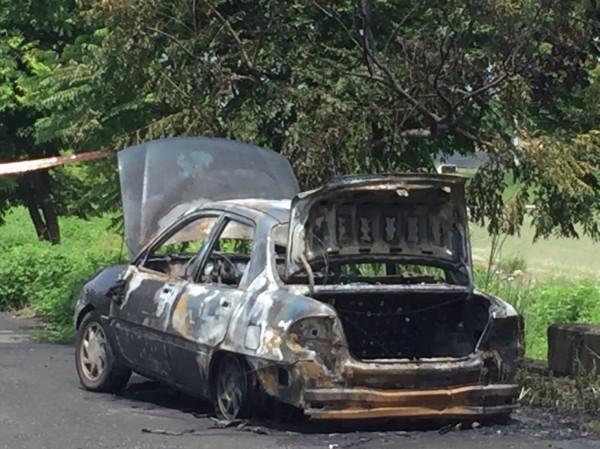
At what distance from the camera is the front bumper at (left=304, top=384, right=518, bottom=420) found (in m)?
7.97

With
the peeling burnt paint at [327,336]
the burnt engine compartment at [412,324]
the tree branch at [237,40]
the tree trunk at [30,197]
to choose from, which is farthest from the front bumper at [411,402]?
the tree trunk at [30,197]

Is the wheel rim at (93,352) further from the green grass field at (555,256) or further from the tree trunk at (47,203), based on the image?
the tree trunk at (47,203)

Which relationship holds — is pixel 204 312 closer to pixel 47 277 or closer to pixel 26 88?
pixel 47 277

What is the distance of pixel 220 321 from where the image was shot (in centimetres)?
857

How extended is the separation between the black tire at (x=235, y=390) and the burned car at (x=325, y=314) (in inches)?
0.4

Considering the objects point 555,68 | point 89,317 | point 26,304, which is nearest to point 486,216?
point 555,68

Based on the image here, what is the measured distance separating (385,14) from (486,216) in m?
2.80

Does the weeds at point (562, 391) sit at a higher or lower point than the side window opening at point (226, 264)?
lower

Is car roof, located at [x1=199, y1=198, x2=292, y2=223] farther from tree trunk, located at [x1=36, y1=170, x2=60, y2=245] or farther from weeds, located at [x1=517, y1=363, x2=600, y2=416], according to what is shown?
tree trunk, located at [x1=36, y1=170, x2=60, y2=245]

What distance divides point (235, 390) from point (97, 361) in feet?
6.84

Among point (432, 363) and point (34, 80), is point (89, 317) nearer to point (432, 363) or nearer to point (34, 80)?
point (432, 363)

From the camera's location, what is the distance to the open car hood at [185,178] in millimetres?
10523

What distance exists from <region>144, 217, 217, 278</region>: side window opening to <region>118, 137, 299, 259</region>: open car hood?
0.75 ft

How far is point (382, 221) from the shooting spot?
8891 millimetres
